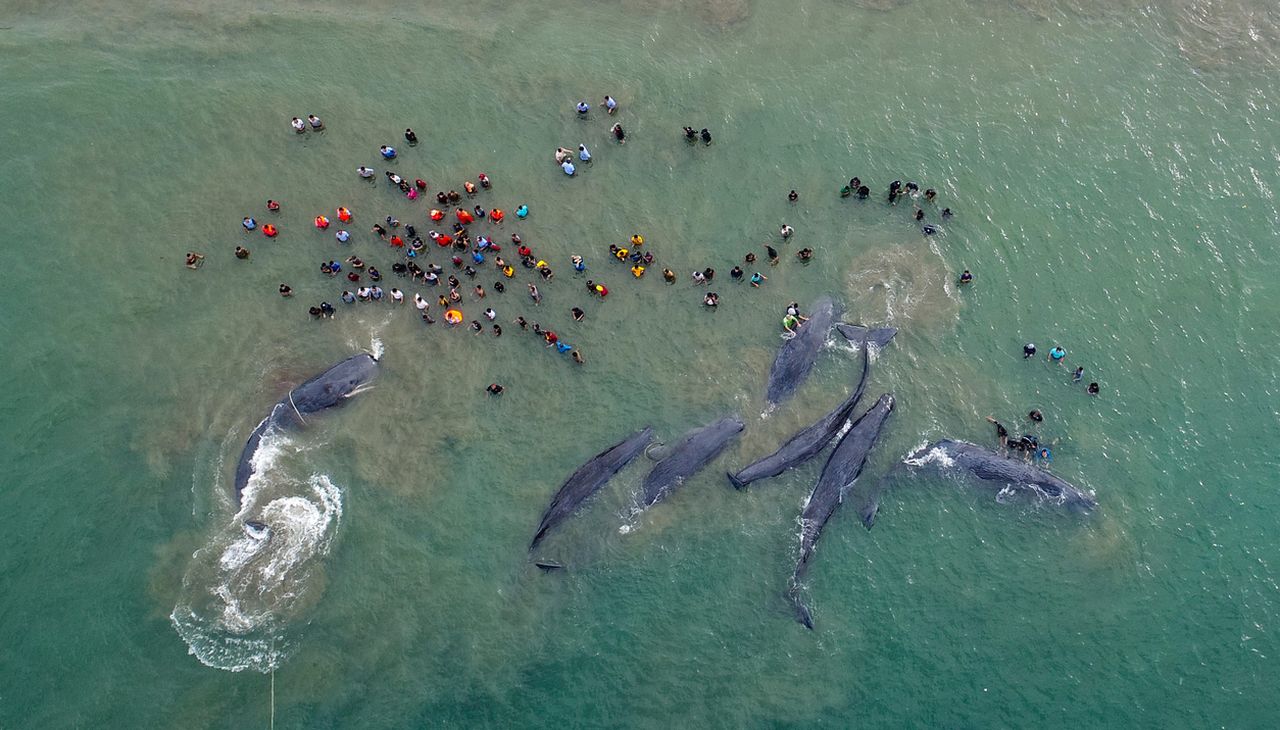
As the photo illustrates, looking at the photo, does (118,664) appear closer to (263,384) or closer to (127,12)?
(263,384)

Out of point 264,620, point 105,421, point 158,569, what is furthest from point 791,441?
point 105,421

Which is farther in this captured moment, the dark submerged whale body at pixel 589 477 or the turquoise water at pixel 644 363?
Result: the dark submerged whale body at pixel 589 477

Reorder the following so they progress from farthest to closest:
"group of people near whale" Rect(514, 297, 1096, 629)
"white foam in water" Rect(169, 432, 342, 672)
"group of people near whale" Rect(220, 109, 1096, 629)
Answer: "group of people near whale" Rect(220, 109, 1096, 629) → "group of people near whale" Rect(514, 297, 1096, 629) → "white foam in water" Rect(169, 432, 342, 672)

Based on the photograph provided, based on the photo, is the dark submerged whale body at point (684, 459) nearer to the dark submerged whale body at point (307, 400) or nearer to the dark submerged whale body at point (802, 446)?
the dark submerged whale body at point (802, 446)

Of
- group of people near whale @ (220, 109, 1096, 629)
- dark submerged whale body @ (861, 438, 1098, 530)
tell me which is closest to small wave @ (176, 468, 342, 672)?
group of people near whale @ (220, 109, 1096, 629)

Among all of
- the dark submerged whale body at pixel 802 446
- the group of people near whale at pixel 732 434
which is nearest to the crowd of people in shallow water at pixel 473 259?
the group of people near whale at pixel 732 434

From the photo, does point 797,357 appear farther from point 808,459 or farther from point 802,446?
point 808,459

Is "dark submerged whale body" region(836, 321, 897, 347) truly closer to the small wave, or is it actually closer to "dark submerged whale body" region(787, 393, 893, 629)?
"dark submerged whale body" region(787, 393, 893, 629)
